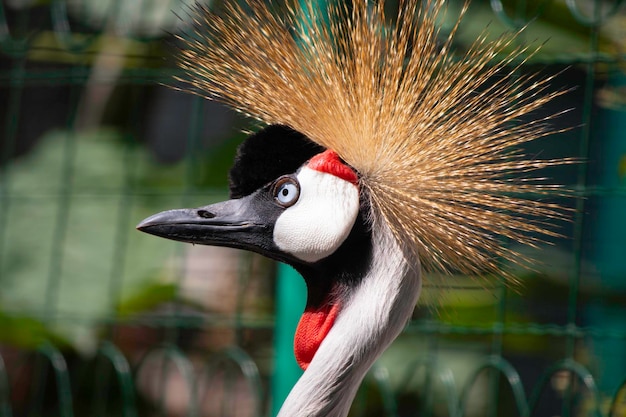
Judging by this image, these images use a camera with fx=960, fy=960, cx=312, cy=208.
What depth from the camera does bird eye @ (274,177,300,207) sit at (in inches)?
44.2

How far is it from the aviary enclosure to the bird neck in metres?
0.17

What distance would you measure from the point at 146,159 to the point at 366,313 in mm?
1501

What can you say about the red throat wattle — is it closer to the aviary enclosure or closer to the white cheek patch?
the white cheek patch

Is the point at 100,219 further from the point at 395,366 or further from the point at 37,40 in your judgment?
the point at 395,366

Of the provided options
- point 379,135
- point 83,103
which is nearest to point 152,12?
point 83,103

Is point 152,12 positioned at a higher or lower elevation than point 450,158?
higher

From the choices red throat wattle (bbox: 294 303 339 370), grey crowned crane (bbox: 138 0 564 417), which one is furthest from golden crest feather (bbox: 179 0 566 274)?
red throat wattle (bbox: 294 303 339 370)

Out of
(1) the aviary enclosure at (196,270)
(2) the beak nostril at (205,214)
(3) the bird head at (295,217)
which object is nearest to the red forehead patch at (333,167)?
(3) the bird head at (295,217)

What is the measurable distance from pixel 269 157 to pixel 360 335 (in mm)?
231

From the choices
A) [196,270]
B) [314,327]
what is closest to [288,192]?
[314,327]

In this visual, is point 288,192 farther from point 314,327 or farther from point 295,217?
point 314,327

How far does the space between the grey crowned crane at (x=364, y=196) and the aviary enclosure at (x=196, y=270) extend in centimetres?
15

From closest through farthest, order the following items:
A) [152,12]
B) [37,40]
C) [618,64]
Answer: [618,64] → [152,12] → [37,40]

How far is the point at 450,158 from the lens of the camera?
1.11 meters
